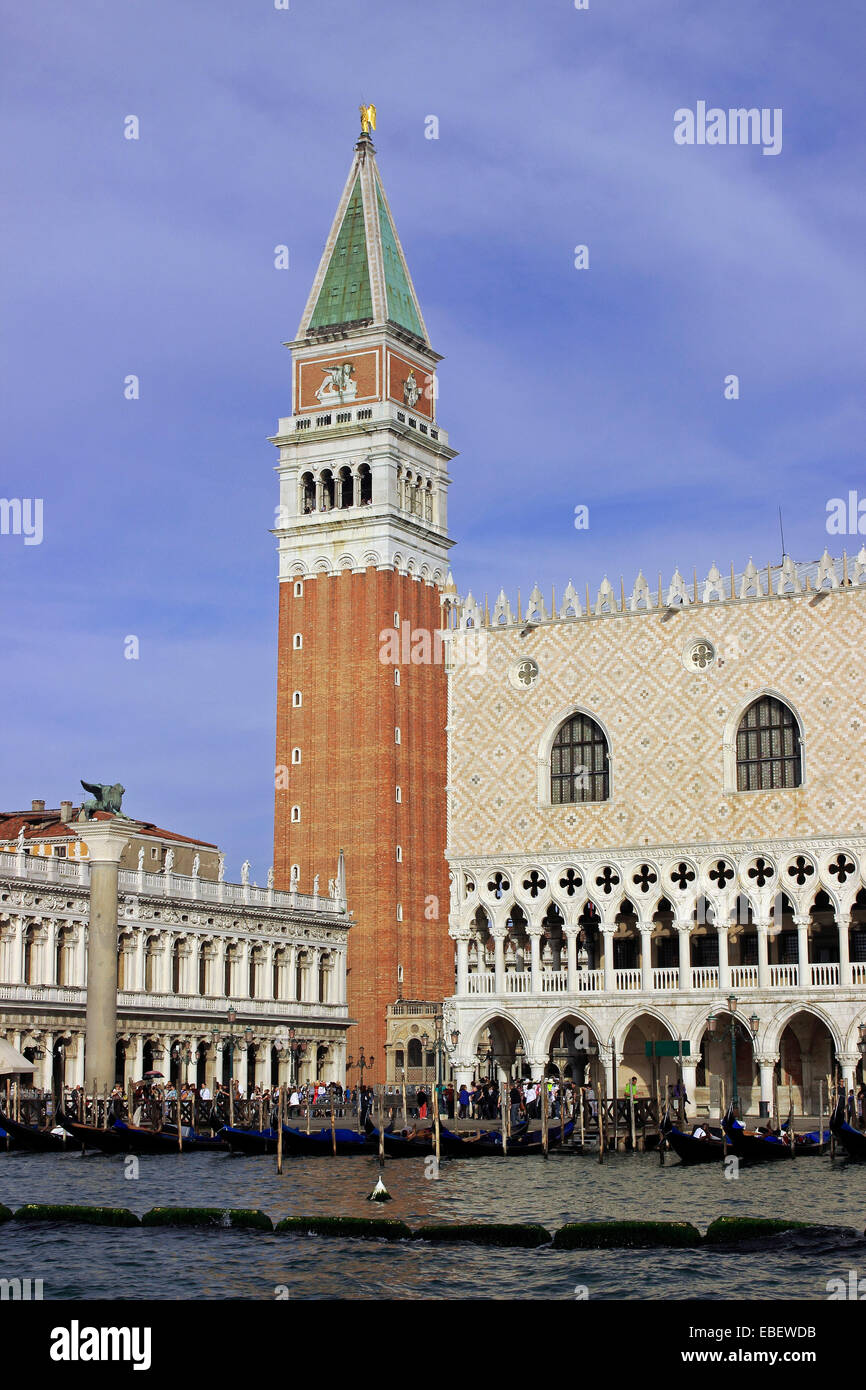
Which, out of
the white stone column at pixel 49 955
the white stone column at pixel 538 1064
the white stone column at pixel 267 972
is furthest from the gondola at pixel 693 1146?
the white stone column at pixel 267 972

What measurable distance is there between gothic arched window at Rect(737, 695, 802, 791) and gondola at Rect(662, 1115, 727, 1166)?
36.2 ft

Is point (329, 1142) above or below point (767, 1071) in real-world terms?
below

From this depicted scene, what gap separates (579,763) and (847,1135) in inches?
567

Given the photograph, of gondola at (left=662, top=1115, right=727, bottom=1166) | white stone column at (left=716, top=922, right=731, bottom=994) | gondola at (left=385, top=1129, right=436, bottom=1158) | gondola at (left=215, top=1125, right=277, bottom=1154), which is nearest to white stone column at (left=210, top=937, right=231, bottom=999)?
white stone column at (left=716, top=922, right=731, bottom=994)

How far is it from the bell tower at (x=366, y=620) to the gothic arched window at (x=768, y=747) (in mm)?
19868

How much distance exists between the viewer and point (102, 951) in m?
31.3

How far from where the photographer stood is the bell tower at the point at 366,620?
188 feet

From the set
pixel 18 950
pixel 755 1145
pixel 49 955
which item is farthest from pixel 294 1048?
pixel 755 1145

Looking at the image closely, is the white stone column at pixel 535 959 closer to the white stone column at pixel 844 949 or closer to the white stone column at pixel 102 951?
the white stone column at pixel 844 949

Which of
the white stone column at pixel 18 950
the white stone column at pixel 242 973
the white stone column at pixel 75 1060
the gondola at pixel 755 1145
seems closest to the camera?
the gondola at pixel 755 1145

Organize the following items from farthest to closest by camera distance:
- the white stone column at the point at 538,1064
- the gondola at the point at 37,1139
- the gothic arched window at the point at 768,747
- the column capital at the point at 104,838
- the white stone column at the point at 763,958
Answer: the white stone column at the point at 538,1064
the gothic arched window at the point at 768,747
the white stone column at the point at 763,958
the gondola at the point at 37,1139
the column capital at the point at 104,838

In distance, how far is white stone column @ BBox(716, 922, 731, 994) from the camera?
38250mm

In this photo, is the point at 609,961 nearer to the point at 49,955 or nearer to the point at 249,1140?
the point at 249,1140

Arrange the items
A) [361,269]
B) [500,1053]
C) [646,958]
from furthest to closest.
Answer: [361,269]
[500,1053]
[646,958]
